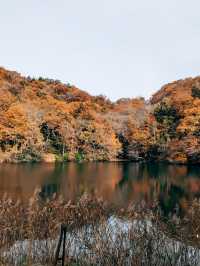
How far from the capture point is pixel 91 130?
52.7 meters

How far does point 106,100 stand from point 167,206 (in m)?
57.1

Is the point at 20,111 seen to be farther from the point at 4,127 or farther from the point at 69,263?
the point at 69,263

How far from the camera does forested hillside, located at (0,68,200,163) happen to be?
46.9 m

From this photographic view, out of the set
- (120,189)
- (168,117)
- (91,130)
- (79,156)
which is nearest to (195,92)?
(168,117)

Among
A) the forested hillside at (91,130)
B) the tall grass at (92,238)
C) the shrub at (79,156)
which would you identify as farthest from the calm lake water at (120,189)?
the shrub at (79,156)

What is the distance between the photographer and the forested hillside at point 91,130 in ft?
154

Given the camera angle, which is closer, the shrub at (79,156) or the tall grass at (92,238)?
the tall grass at (92,238)

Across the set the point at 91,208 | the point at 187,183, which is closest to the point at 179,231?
the point at 91,208

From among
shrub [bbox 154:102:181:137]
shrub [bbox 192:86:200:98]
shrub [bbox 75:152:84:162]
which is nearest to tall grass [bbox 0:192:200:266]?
shrub [bbox 75:152:84:162]

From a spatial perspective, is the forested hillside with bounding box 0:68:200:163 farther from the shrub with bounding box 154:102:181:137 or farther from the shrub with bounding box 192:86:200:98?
the shrub with bounding box 192:86:200:98

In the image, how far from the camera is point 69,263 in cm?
812

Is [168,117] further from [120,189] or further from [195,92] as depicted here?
[120,189]

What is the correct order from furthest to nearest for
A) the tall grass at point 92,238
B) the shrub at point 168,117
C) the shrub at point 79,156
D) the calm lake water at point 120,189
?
1. the shrub at point 168,117
2. the shrub at point 79,156
3. the calm lake water at point 120,189
4. the tall grass at point 92,238

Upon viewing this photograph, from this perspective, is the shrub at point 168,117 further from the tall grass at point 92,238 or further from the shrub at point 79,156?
the tall grass at point 92,238
